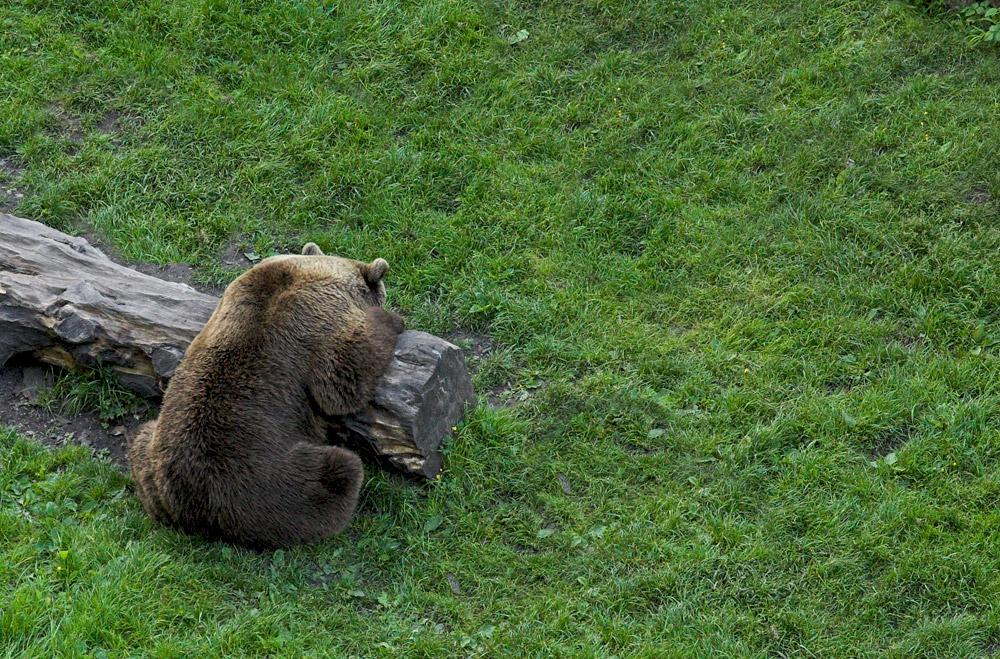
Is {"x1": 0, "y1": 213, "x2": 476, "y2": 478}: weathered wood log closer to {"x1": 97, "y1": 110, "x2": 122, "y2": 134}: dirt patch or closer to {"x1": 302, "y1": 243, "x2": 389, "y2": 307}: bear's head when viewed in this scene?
{"x1": 302, "y1": 243, "x2": 389, "y2": 307}: bear's head

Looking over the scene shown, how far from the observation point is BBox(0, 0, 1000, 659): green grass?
224 inches

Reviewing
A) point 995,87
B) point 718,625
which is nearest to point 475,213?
point 718,625

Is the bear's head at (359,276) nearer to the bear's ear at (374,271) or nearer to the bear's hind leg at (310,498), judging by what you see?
the bear's ear at (374,271)

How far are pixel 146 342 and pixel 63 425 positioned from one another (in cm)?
84

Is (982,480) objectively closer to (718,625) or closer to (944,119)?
(718,625)

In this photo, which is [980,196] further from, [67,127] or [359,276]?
[67,127]

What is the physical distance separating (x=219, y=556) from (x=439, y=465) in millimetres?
1471

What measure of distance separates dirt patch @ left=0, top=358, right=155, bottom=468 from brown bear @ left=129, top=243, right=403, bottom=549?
526 mm

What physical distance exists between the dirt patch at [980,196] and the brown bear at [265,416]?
4.96 metres

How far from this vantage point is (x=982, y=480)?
6383 mm

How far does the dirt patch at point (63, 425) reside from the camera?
660cm

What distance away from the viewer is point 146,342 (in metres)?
6.52

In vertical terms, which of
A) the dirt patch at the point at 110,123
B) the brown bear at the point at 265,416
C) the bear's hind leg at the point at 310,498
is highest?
the dirt patch at the point at 110,123

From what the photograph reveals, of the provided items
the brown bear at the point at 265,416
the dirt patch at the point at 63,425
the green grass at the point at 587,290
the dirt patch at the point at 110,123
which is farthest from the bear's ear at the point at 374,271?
the dirt patch at the point at 110,123
